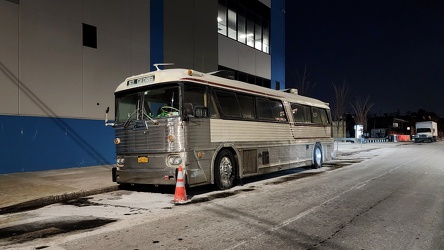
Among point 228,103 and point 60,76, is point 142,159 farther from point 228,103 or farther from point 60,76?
point 60,76

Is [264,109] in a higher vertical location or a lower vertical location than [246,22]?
lower

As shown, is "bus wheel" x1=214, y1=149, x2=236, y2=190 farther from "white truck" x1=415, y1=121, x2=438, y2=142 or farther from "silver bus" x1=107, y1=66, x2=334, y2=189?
"white truck" x1=415, y1=121, x2=438, y2=142

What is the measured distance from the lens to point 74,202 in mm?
8727

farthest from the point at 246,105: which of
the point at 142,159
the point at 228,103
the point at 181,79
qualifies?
the point at 142,159

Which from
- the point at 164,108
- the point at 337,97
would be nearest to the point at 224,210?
the point at 164,108

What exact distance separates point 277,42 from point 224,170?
72.5ft

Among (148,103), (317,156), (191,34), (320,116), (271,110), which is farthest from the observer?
(191,34)

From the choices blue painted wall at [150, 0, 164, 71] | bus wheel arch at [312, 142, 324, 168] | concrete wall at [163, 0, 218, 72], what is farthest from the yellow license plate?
concrete wall at [163, 0, 218, 72]

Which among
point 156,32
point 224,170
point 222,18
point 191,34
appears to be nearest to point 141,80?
point 224,170

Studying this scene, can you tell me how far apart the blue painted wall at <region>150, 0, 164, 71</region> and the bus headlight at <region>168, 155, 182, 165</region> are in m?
10.00

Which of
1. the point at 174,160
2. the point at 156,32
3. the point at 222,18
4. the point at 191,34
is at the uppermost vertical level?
the point at 222,18

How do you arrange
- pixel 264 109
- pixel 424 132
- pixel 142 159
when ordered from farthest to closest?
pixel 424 132 < pixel 264 109 < pixel 142 159

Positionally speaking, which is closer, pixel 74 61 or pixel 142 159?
pixel 142 159

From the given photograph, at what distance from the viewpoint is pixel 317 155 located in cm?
1609
